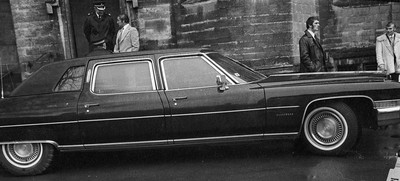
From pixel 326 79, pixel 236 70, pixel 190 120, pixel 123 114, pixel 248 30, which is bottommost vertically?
pixel 190 120

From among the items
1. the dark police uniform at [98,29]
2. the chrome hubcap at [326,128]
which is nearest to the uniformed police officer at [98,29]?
the dark police uniform at [98,29]

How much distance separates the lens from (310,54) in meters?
6.80

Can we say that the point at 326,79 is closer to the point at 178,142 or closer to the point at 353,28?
the point at 178,142

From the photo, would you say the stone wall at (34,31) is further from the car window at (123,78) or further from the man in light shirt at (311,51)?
the man in light shirt at (311,51)

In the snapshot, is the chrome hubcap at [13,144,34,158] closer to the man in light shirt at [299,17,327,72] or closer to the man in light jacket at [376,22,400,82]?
the man in light shirt at [299,17,327,72]

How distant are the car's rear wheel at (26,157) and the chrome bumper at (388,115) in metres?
4.16

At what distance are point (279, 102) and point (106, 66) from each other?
229 cm

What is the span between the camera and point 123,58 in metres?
5.12

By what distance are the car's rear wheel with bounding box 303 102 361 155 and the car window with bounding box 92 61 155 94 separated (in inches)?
82.7

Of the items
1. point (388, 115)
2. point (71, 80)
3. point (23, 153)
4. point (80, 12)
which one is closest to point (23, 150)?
point (23, 153)

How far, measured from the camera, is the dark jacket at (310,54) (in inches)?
262

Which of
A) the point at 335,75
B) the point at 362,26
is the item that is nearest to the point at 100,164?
the point at 335,75

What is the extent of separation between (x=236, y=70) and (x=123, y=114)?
1.59 meters

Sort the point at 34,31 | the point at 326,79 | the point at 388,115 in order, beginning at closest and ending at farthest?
the point at 388,115
the point at 326,79
the point at 34,31
